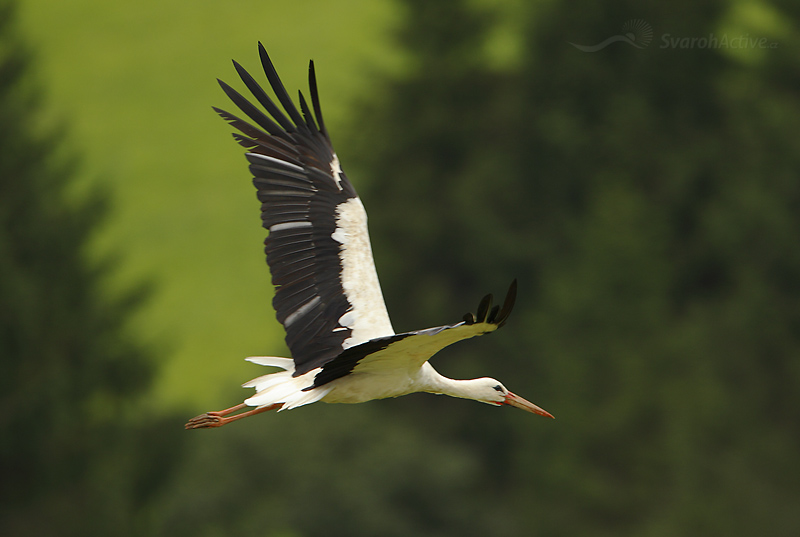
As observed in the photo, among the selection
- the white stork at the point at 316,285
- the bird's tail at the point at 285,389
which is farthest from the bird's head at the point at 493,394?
the bird's tail at the point at 285,389

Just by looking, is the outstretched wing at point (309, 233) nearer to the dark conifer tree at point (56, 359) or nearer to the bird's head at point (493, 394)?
the bird's head at point (493, 394)

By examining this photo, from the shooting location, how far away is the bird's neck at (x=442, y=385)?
7.97m

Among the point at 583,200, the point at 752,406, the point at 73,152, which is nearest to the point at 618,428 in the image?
the point at 752,406

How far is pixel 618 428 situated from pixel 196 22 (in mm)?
24751

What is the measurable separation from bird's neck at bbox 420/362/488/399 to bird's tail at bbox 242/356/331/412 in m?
0.75

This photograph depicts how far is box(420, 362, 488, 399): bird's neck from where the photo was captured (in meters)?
7.97

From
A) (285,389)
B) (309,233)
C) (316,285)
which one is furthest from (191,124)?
(285,389)

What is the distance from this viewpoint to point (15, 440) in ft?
60.5

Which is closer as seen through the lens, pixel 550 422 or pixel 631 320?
pixel 550 422

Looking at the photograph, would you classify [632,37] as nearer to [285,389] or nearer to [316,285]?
[316,285]

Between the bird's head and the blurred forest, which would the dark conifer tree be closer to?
the blurred forest

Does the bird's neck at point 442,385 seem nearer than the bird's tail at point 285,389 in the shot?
No

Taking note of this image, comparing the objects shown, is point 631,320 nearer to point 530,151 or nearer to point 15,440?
point 530,151

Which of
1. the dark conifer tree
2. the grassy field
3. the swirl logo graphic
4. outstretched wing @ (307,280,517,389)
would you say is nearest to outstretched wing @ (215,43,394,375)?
outstretched wing @ (307,280,517,389)
